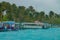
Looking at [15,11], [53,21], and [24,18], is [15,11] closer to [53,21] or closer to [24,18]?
[24,18]

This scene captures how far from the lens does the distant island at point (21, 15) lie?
2024 cm

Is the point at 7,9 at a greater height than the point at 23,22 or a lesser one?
greater

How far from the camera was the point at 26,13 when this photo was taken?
23.9m

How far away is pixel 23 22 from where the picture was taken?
2284cm

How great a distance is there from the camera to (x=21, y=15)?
2305 cm

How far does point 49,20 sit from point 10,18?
755 centimetres

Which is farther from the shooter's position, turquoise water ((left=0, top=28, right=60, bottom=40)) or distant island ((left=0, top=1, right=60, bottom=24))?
distant island ((left=0, top=1, right=60, bottom=24))

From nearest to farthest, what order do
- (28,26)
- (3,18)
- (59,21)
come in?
(3,18), (28,26), (59,21)

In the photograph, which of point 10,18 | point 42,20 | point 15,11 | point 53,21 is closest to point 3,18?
point 10,18

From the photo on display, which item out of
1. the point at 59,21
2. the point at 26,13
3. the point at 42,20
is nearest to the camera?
the point at 26,13

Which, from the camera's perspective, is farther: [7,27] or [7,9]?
[7,9]

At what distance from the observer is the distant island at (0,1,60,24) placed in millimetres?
20237

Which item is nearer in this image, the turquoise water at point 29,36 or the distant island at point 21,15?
the turquoise water at point 29,36

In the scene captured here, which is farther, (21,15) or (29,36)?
(21,15)
